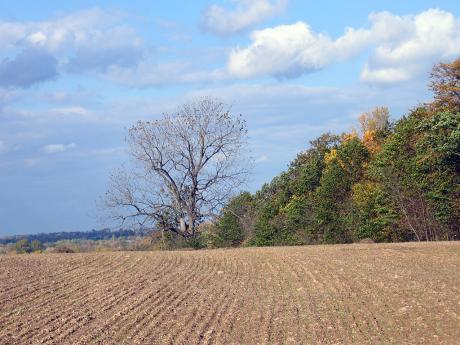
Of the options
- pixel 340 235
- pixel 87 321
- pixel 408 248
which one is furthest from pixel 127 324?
pixel 340 235

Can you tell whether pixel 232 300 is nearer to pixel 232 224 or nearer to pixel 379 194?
pixel 379 194

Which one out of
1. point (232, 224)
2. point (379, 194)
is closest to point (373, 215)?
point (379, 194)

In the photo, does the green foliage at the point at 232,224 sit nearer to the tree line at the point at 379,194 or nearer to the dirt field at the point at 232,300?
the tree line at the point at 379,194

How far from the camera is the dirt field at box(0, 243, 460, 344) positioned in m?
11.1

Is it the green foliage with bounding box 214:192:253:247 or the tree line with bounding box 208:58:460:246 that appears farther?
the green foliage with bounding box 214:192:253:247

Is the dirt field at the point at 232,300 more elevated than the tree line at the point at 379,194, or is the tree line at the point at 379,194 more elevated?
the tree line at the point at 379,194

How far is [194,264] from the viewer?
74.4 feet

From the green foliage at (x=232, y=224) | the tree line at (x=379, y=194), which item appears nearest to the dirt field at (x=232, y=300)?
the tree line at (x=379, y=194)

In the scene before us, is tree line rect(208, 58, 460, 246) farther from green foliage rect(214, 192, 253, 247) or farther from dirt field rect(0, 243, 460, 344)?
dirt field rect(0, 243, 460, 344)

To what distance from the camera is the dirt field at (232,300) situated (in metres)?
11.1

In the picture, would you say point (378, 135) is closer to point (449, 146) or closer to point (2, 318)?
point (449, 146)

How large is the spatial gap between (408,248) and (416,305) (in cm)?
1334

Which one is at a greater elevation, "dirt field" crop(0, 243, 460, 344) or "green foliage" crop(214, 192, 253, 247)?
"green foliage" crop(214, 192, 253, 247)

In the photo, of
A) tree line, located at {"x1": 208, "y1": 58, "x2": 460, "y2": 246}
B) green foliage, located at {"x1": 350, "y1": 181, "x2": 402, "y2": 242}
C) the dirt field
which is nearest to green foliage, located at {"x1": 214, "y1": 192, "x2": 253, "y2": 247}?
tree line, located at {"x1": 208, "y1": 58, "x2": 460, "y2": 246}
